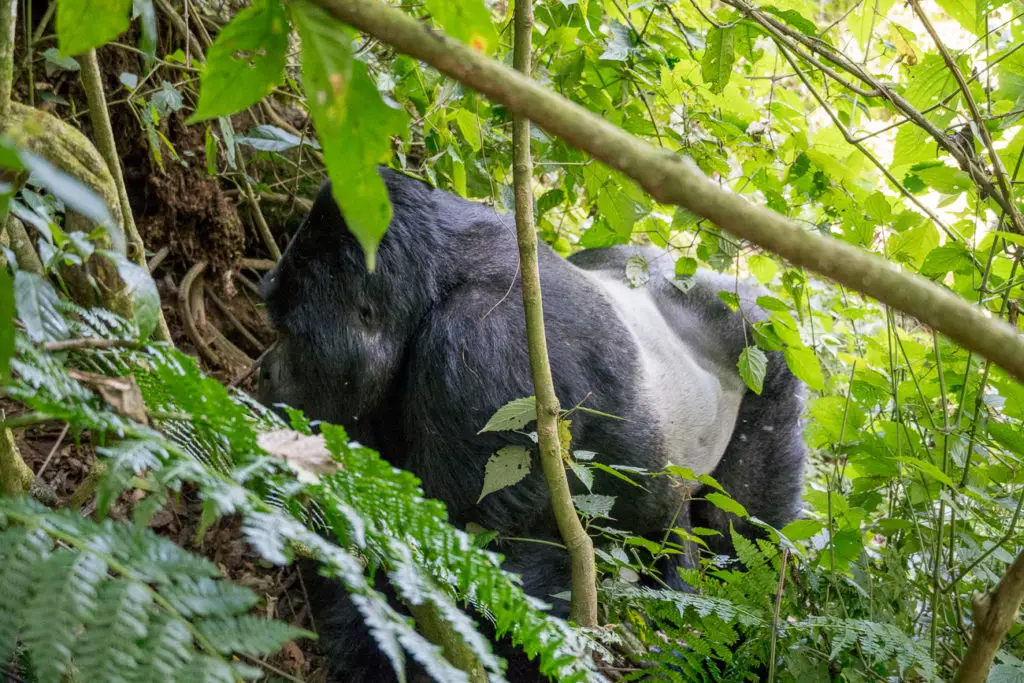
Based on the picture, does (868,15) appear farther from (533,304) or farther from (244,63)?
(244,63)

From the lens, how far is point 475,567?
1004mm

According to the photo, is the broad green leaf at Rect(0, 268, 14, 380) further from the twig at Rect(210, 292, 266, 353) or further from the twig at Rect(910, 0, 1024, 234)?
the twig at Rect(210, 292, 266, 353)

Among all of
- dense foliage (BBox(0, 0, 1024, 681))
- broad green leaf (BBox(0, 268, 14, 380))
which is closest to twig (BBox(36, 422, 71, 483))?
dense foliage (BBox(0, 0, 1024, 681))

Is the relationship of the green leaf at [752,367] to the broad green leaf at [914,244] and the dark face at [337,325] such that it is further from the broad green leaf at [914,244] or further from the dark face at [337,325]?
the dark face at [337,325]

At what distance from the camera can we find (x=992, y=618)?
998mm

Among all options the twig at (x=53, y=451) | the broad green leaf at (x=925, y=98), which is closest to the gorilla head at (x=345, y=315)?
the twig at (x=53, y=451)

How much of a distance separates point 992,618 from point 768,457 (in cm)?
209

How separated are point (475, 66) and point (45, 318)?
56 cm

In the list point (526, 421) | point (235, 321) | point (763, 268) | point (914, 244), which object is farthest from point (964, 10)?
point (235, 321)

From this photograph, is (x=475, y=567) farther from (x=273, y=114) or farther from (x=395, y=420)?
(x=273, y=114)

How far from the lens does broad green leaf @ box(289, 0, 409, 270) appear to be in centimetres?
64

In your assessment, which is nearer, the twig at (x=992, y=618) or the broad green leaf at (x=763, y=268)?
the twig at (x=992, y=618)

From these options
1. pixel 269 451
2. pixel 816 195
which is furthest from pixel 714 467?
pixel 269 451

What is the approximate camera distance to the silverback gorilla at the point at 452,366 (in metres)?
2.02
